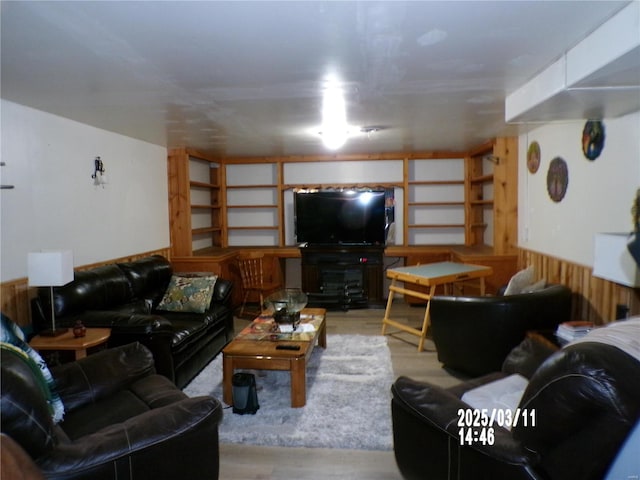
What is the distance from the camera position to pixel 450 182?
20.8 feet

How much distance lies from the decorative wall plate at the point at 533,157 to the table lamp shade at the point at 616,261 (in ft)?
6.95

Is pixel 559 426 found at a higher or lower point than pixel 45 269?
lower

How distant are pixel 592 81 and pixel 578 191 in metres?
1.66

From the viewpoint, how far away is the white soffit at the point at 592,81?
180cm

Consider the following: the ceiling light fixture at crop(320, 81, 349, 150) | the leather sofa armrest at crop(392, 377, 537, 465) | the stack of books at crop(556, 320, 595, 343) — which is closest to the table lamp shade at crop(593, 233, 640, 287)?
the stack of books at crop(556, 320, 595, 343)

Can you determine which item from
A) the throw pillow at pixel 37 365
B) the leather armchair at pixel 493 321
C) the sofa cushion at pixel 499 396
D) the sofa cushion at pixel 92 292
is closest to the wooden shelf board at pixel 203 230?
the sofa cushion at pixel 92 292

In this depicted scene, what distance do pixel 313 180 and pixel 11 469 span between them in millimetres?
5686

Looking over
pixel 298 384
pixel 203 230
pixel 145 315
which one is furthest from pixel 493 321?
pixel 203 230

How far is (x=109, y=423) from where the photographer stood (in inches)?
79.0

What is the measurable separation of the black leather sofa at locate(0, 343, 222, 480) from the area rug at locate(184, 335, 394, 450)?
715mm

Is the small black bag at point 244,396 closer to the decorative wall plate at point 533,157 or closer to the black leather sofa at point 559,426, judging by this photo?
the black leather sofa at point 559,426

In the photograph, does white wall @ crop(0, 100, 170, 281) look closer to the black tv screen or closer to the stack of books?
the black tv screen

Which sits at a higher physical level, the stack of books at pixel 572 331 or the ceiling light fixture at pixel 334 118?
the ceiling light fixture at pixel 334 118
